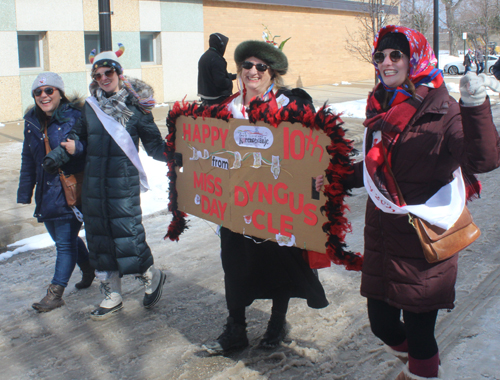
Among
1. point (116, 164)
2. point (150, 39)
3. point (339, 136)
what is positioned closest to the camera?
point (339, 136)

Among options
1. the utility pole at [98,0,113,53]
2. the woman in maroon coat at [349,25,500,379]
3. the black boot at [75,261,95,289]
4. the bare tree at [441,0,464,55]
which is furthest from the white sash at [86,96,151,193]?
the bare tree at [441,0,464,55]

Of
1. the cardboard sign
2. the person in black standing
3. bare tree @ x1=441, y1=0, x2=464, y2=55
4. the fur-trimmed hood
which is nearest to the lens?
the cardboard sign

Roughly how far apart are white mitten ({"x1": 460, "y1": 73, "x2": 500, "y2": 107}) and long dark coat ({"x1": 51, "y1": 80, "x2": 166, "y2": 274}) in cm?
249

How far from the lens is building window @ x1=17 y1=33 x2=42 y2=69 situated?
13.7 meters

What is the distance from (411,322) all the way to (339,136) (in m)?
0.99

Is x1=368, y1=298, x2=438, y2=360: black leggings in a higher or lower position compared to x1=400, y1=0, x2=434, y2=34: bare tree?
lower

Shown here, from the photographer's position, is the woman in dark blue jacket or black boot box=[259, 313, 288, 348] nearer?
black boot box=[259, 313, 288, 348]

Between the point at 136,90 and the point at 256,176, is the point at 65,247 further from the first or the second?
the point at 256,176

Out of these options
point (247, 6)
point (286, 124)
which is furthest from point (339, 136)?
point (247, 6)

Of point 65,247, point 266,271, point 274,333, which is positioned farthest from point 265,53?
point 65,247

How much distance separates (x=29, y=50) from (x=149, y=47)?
Result: 4139 millimetres

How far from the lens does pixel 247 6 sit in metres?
20.1

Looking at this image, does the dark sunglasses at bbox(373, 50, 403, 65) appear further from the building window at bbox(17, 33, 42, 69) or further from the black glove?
the building window at bbox(17, 33, 42, 69)

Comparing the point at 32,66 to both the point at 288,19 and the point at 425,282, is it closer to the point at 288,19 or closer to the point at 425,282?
the point at 288,19
